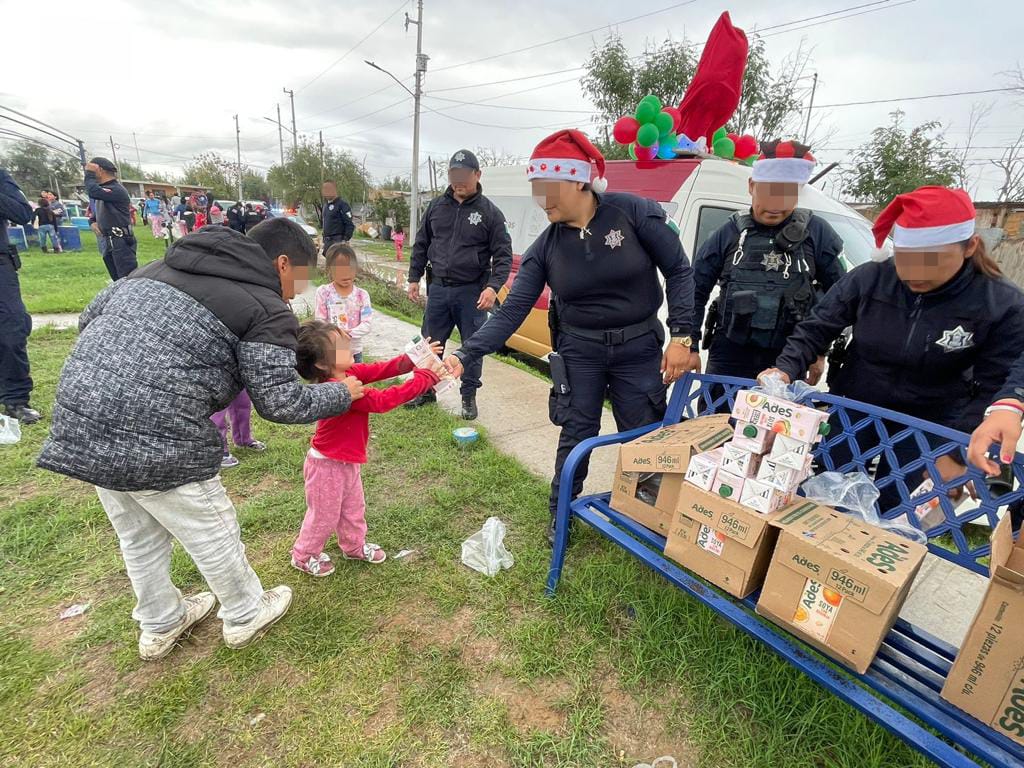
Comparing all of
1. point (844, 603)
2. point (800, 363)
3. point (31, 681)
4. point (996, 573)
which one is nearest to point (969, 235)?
point (800, 363)

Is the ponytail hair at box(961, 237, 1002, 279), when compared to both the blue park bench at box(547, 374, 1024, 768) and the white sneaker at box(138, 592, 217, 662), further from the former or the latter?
the white sneaker at box(138, 592, 217, 662)

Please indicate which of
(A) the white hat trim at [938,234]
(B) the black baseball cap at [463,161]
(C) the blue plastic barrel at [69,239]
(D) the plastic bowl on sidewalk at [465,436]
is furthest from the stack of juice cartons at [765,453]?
(C) the blue plastic barrel at [69,239]

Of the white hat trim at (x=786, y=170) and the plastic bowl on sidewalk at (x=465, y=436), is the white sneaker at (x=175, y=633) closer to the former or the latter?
the plastic bowl on sidewalk at (x=465, y=436)

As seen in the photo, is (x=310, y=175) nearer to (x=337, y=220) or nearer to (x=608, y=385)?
(x=337, y=220)

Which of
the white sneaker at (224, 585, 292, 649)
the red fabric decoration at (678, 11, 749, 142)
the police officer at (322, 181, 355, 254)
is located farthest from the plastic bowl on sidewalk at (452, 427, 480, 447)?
the police officer at (322, 181, 355, 254)

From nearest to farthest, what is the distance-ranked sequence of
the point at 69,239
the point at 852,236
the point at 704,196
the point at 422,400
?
the point at 852,236 < the point at 704,196 < the point at 422,400 < the point at 69,239

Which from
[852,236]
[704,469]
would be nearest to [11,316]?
[704,469]

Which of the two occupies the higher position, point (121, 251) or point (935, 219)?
point (935, 219)

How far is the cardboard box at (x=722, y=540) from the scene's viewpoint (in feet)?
5.63

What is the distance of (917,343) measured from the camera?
1954 millimetres

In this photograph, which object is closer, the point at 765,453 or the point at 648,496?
the point at 765,453

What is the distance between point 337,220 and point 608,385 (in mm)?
7249

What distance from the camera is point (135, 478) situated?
170 centimetres

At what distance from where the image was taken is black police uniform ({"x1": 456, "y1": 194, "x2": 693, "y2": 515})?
2.44 meters
